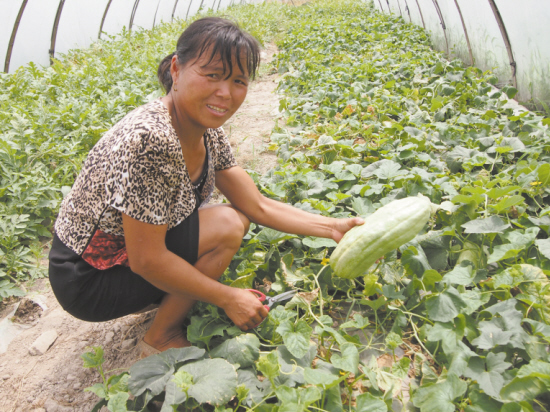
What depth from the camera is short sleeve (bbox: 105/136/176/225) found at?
1479 millimetres

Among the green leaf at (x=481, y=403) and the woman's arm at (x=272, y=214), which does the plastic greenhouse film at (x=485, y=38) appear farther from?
the green leaf at (x=481, y=403)

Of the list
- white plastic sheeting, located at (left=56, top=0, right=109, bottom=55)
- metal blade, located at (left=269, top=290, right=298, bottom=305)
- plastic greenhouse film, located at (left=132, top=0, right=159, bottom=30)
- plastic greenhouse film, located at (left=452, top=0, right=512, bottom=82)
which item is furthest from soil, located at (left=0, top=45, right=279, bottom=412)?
plastic greenhouse film, located at (left=132, top=0, right=159, bottom=30)

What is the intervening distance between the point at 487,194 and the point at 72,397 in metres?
2.21

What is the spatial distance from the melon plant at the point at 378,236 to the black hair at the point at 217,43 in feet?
2.96

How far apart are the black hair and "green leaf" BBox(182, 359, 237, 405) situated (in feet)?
3.68

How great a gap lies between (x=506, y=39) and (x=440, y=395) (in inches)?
198

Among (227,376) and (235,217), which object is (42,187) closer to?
(235,217)

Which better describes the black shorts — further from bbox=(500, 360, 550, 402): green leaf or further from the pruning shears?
bbox=(500, 360, 550, 402): green leaf

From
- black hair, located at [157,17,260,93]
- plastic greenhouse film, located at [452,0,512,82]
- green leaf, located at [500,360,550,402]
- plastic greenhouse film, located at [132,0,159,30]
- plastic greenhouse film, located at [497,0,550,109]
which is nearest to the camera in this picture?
green leaf, located at [500,360,550,402]

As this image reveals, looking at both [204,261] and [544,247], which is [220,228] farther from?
[544,247]

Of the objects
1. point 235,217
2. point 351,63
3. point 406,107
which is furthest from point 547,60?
point 235,217

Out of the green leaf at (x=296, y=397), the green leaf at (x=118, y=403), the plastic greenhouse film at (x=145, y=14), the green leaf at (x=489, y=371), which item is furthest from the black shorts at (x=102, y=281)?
the plastic greenhouse film at (x=145, y=14)

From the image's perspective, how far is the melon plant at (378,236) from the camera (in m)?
1.88

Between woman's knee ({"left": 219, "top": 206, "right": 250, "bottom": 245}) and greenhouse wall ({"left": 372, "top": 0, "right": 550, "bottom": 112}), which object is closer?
woman's knee ({"left": 219, "top": 206, "right": 250, "bottom": 245})
